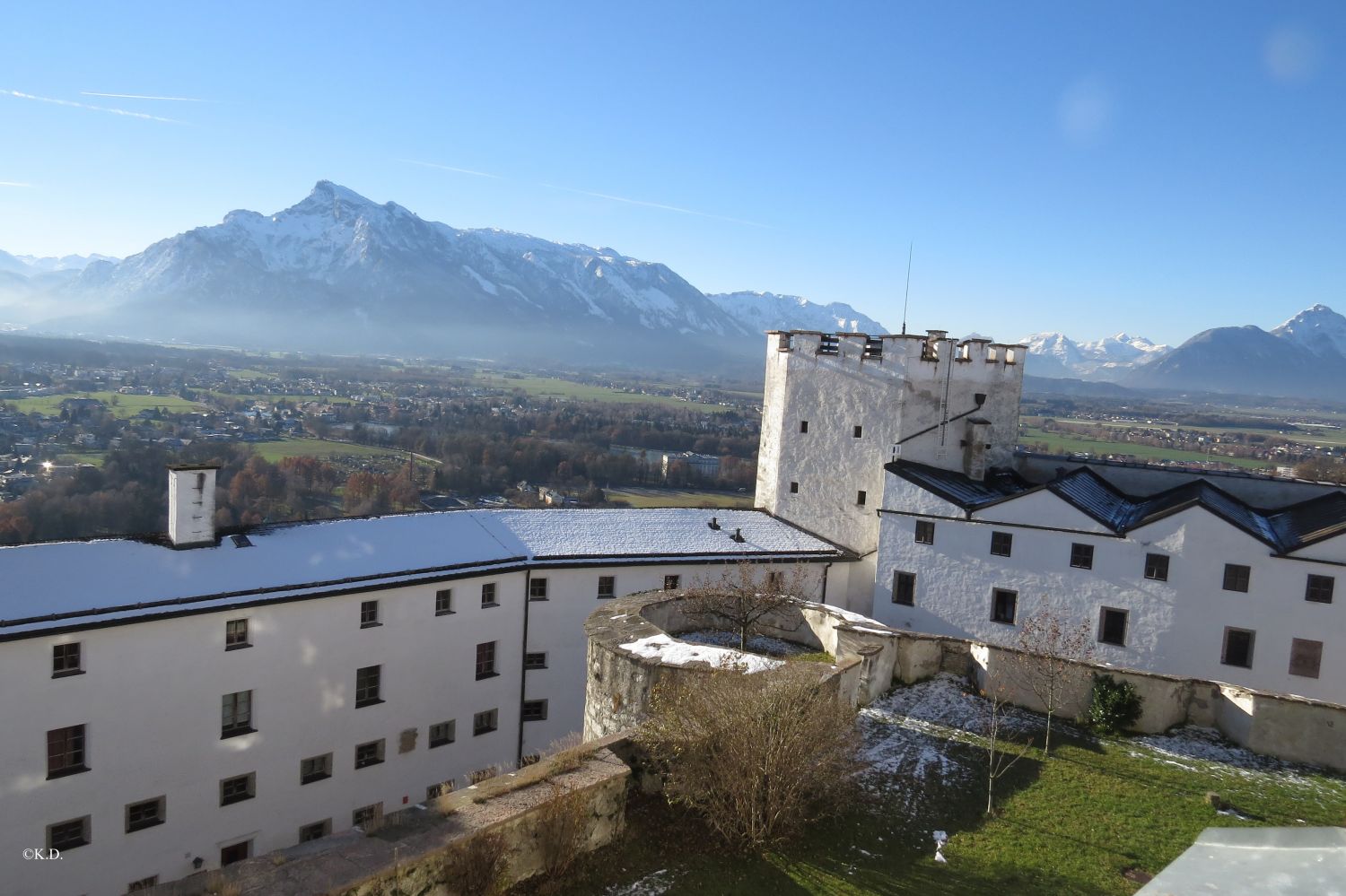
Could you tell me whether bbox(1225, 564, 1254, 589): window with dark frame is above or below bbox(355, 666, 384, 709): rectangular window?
above

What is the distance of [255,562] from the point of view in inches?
917

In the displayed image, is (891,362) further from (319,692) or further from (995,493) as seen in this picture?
(319,692)

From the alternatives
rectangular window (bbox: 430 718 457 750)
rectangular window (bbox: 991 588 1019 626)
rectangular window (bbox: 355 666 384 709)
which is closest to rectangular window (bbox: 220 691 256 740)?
rectangular window (bbox: 355 666 384 709)

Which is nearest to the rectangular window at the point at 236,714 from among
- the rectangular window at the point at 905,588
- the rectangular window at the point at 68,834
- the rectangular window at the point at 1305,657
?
the rectangular window at the point at 68,834

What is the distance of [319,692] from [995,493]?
23415 millimetres

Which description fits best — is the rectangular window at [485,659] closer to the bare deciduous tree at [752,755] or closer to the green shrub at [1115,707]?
the bare deciduous tree at [752,755]

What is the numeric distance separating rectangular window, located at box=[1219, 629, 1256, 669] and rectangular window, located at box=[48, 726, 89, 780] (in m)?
31.1

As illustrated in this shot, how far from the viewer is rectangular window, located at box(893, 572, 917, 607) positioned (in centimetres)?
2920

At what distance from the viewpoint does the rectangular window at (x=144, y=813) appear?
66.6ft

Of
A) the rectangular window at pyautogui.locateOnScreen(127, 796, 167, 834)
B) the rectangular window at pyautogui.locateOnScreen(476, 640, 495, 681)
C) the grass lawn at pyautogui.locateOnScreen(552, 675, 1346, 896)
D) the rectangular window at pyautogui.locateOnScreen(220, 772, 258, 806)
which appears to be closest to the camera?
the grass lawn at pyautogui.locateOnScreen(552, 675, 1346, 896)

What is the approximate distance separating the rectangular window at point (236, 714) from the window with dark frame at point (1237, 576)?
2827 centimetres

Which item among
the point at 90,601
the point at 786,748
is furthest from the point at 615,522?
the point at 786,748

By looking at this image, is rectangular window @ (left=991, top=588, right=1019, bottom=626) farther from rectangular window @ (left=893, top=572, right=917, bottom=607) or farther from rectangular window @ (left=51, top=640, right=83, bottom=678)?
rectangular window @ (left=51, top=640, right=83, bottom=678)

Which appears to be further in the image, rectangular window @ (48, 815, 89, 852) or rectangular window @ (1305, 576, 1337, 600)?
rectangular window @ (1305, 576, 1337, 600)
